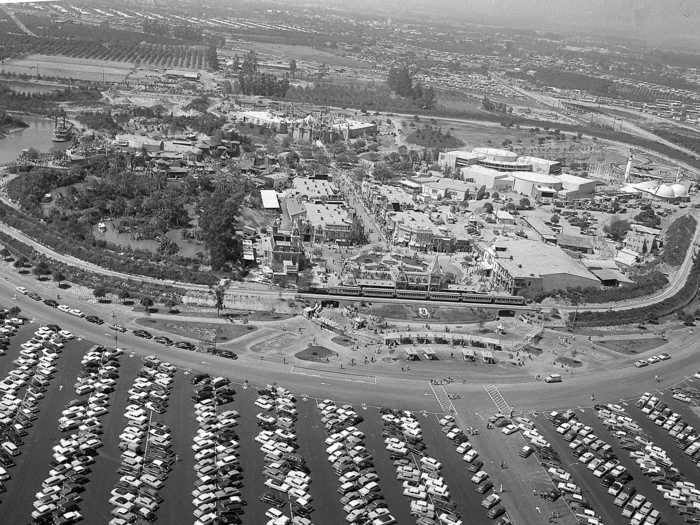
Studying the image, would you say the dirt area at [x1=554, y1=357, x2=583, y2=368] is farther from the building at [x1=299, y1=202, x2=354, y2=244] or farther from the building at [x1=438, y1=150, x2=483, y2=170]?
the building at [x1=438, y1=150, x2=483, y2=170]

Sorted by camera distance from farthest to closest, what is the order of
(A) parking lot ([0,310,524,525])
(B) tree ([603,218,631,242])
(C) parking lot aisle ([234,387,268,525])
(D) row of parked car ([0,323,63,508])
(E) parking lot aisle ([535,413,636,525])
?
1. (B) tree ([603,218,631,242])
2. (D) row of parked car ([0,323,63,508])
3. (E) parking lot aisle ([535,413,636,525])
4. (C) parking lot aisle ([234,387,268,525])
5. (A) parking lot ([0,310,524,525])

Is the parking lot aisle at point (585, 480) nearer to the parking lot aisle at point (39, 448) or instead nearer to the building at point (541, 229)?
the parking lot aisle at point (39, 448)

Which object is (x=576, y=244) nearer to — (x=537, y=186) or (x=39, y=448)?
(x=537, y=186)

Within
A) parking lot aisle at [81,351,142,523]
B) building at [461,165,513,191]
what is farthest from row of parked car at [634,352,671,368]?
building at [461,165,513,191]

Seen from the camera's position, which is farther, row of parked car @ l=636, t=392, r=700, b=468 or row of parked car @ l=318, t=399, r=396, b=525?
row of parked car @ l=636, t=392, r=700, b=468

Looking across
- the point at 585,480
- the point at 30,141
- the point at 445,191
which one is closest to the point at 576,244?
the point at 445,191

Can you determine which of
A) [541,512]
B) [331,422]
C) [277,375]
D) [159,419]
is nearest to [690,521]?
[541,512]

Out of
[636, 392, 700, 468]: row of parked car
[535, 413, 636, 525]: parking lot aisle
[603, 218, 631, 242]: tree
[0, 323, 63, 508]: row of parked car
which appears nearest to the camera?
[535, 413, 636, 525]: parking lot aisle

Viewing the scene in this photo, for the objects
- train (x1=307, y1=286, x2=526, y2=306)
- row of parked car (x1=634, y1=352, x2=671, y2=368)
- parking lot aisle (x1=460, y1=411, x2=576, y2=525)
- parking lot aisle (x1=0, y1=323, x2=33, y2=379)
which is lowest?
parking lot aisle (x1=0, y1=323, x2=33, y2=379)
